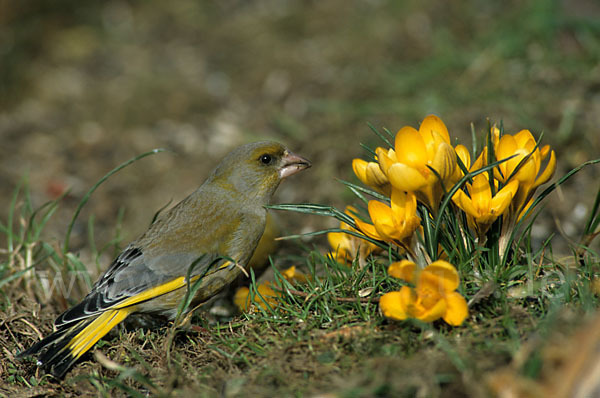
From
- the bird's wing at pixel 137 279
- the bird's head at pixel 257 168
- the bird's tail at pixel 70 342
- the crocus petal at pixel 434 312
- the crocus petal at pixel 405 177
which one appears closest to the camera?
the crocus petal at pixel 434 312

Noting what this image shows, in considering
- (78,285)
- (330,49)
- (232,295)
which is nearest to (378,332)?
(232,295)

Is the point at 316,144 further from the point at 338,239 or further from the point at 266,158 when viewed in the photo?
the point at 338,239

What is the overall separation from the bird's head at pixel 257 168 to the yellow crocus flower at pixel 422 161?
1301 mm

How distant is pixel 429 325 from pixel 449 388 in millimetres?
305

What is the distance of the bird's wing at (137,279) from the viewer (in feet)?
10.2

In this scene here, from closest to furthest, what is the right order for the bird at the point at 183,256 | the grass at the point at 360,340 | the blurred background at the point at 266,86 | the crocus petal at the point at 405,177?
the grass at the point at 360,340 < the crocus petal at the point at 405,177 < the bird at the point at 183,256 < the blurred background at the point at 266,86

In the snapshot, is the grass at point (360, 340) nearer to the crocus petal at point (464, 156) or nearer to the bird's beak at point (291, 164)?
the crocus petal at point (464, 156)

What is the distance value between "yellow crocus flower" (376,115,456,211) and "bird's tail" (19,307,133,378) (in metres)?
1.64

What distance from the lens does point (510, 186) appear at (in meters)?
2.48

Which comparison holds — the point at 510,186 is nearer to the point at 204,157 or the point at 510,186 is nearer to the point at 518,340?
the point at 518,340

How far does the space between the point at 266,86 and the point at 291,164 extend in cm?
309

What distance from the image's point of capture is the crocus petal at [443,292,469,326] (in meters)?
2.31

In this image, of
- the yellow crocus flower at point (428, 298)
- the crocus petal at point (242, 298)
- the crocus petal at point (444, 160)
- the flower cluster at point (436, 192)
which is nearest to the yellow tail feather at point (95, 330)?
the crocus petal at point (242, 298)

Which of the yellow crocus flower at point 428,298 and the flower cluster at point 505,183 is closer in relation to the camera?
the yellow crocus flower at point 428,298
